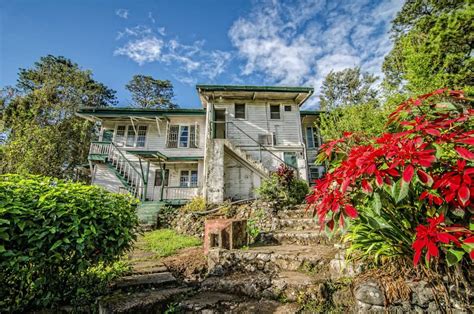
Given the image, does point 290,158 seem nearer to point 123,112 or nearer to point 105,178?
point 123,112

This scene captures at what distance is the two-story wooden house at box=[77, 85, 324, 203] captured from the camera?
12.0m

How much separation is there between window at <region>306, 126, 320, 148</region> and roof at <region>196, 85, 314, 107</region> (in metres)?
2.83

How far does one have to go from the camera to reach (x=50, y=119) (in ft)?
60.0

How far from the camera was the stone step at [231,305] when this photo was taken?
91.4 inches

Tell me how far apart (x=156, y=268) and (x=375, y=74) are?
21756mm

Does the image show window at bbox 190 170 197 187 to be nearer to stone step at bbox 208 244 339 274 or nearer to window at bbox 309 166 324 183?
window at bbox 309 166 324 183

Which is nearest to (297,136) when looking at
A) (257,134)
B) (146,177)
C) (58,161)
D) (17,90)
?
(257,134)

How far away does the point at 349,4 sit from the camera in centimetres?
653

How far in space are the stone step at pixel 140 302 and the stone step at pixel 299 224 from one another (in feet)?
11.3

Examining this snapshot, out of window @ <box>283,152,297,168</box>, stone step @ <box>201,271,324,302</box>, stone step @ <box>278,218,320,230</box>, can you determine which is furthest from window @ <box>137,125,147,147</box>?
stone step @ <box>201,271,324,302</box>

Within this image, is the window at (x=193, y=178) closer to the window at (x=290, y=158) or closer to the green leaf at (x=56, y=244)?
the window at (x=290, y=158)

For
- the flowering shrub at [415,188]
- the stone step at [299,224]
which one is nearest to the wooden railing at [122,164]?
the stone step at [299,224]

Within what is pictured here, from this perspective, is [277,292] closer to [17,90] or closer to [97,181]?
[97,181]

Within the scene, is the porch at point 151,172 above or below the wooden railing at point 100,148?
below
